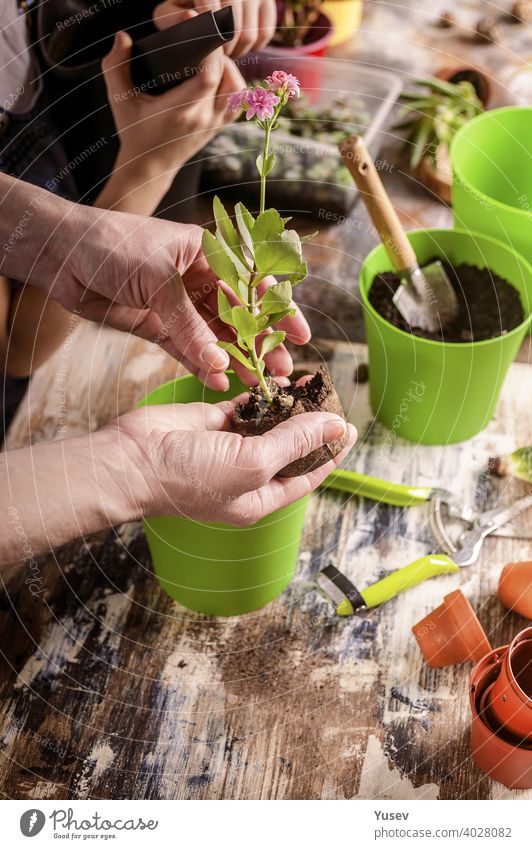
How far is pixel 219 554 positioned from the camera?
0.73m

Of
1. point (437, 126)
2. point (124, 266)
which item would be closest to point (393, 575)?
point (124, 266)

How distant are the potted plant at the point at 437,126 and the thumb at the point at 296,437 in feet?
2.19

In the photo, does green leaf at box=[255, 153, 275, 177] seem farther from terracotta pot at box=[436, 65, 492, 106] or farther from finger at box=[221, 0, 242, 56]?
terracotta pot at box=[436, 65, 492, 106]

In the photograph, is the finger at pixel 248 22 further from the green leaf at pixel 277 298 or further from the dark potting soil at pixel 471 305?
the green leaf at pixel 277 298

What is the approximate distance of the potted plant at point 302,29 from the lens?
124 centimetres

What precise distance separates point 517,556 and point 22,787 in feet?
1.70

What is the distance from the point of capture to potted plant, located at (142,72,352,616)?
1.94ft

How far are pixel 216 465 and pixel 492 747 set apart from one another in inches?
12.8

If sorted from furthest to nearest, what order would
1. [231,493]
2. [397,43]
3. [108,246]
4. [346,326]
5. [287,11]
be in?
[397,43], [287,11], [346,326], [108,246], [231,493]

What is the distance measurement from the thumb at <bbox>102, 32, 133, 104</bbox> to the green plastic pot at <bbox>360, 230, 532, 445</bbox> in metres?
0.33

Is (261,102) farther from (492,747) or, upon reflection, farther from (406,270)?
(492,747)

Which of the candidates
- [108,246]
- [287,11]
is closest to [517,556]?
[108,246]
